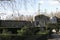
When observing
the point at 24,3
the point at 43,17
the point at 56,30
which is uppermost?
the point at 24,3

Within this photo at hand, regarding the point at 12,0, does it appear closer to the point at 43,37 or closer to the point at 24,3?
the point at 24,3

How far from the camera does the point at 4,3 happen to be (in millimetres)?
6617

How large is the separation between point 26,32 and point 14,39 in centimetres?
75

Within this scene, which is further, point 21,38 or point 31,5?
point 21,38

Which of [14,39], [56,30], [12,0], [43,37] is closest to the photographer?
[12,0]

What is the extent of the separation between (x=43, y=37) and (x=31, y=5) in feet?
9.55

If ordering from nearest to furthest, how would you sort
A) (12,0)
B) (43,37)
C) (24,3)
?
1. (12,0)
2. (24,3)
3. (43,37)

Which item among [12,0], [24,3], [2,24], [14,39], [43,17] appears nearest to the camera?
[12,0]

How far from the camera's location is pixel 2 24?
13758mm

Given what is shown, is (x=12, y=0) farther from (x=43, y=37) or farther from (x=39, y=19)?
(x=39, y=19)

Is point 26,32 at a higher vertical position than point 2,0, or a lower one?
lower

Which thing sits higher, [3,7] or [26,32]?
[3,7]

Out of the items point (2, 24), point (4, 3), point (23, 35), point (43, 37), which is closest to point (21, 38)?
point (23, 35)

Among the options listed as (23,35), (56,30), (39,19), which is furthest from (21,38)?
(39,19)
